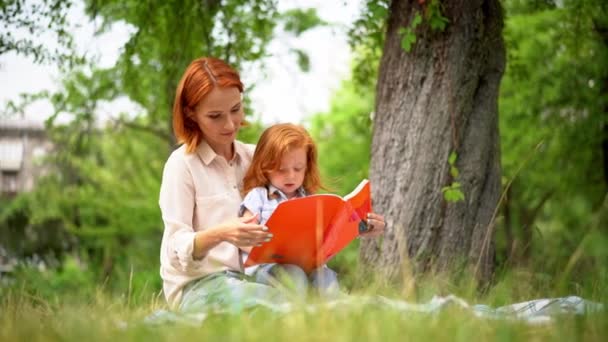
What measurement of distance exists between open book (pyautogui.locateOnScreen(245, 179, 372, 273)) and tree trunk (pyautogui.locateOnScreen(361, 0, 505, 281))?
1.34 meters

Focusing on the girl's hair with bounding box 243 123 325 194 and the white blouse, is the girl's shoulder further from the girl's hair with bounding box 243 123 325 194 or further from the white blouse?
the white blouse

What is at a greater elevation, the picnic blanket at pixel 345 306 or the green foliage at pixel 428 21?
the green foliage at pixel 428 21

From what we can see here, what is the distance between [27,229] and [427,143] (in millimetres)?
20509

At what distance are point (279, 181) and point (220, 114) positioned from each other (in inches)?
16.6

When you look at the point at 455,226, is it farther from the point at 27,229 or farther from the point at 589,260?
the point at 27,229

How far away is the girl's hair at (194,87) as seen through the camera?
381 centimetres

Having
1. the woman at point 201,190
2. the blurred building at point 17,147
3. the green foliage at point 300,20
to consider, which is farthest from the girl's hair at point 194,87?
the blurred building at point 17,147

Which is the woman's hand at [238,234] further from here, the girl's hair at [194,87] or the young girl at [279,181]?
the girl's hair at [194,87]

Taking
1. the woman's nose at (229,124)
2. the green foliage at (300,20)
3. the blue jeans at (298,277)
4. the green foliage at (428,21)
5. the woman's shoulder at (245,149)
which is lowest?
the blue jeans at (298,277)

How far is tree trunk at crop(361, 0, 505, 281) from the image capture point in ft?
16.8

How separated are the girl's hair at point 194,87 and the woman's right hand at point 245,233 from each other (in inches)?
25.8

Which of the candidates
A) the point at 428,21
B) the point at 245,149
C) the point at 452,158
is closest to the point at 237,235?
the point at 245,149

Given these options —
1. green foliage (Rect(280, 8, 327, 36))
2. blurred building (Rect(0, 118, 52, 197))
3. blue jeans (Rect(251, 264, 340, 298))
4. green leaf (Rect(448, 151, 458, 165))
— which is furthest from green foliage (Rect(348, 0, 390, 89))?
blurred building (Rect(0, 118, 52, 197))

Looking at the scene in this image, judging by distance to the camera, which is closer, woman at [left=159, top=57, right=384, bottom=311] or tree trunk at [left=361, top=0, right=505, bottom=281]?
woman at [left=159, top=57, right=384, bottom=311]
